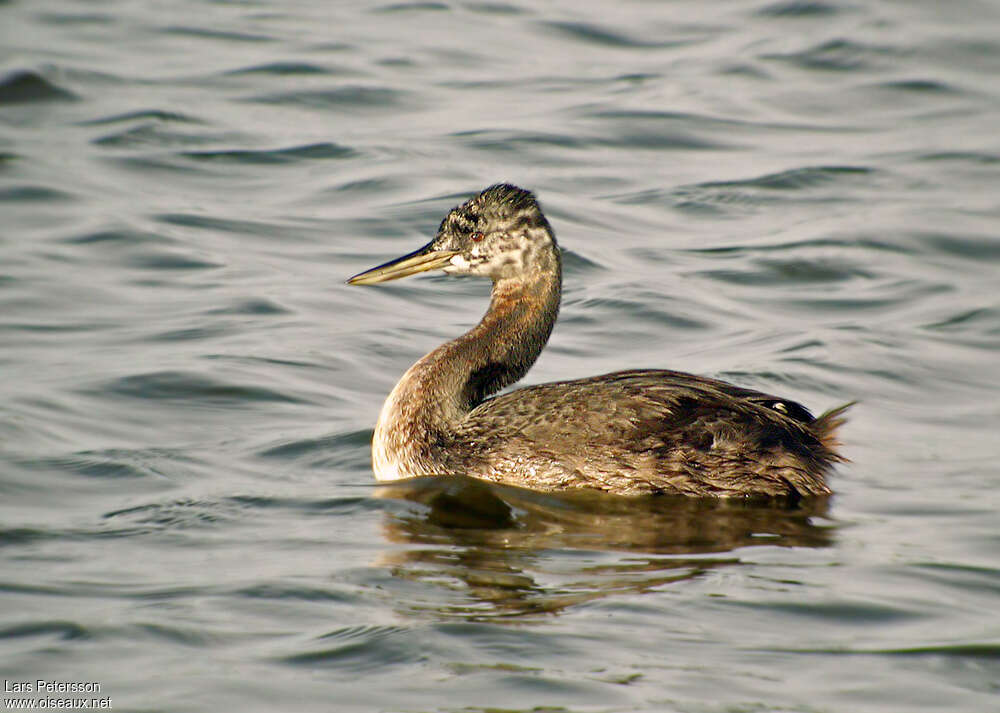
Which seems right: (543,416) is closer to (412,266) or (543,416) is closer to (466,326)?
(412,266)

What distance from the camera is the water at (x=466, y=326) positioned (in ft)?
18.3

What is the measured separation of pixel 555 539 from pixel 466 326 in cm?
390

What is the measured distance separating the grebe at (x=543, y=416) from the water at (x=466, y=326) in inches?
8.0

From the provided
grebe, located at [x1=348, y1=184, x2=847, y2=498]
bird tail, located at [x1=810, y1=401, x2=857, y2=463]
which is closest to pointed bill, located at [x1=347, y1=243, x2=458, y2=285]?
grebe, located at [x1=348, y1=184, x2=847, y2=498]

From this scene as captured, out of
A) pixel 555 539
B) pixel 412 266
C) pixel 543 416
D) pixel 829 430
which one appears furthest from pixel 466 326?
pixel 555 539

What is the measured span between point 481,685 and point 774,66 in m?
12.6

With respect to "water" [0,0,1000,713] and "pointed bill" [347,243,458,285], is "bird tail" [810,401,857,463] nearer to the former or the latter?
"water" [0,0,1000,713]

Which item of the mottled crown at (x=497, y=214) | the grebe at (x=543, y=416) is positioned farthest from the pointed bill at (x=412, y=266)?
the mottled crown at (x=497, y=214)

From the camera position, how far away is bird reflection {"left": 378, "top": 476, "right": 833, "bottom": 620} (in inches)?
240

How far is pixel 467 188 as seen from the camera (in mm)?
13000

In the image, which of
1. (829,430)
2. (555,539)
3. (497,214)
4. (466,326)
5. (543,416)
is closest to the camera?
(555,539)

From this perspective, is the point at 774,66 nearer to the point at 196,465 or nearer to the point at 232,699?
the point at 196,465

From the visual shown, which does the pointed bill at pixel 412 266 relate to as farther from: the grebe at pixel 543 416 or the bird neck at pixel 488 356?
the bird neck at pixel 488 356

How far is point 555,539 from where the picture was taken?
6.76 metres
